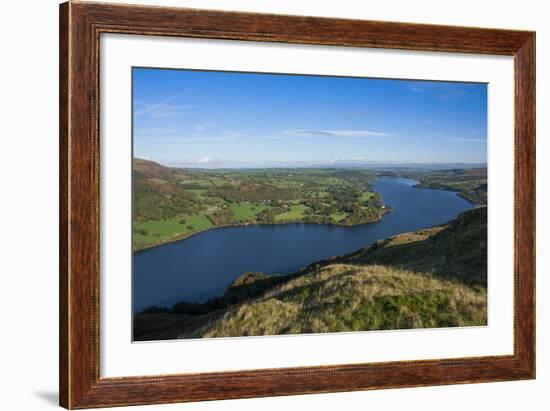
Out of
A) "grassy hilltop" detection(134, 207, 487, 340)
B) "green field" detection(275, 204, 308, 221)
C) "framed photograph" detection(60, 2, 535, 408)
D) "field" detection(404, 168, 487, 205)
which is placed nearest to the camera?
"framed photograph" detection(60, 2, 535, 408)

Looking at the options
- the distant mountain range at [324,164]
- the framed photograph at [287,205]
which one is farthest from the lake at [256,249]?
the distant mountain range at [324,164]

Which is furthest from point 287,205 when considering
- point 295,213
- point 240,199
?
point 240,199

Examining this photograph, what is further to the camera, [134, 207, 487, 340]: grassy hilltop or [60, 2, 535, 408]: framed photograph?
[134, 207, 487, 340]: grassy hilltop

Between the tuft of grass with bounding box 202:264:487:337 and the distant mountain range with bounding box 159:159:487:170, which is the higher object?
the distant mountain range with bounding box 159:159:487:170

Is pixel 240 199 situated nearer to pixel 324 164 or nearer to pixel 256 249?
pixel 256 249

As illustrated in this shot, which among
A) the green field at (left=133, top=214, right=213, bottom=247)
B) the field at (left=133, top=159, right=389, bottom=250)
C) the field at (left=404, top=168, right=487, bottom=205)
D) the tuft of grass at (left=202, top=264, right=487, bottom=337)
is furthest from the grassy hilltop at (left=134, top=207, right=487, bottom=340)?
the green field at (left=133, top=214, right=213, bottom=247)

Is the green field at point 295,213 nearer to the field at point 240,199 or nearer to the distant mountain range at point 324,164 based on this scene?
the field at point 240,199

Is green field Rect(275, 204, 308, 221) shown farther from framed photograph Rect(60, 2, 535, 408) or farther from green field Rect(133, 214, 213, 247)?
green field Rect(133, 214, 213, 247)
